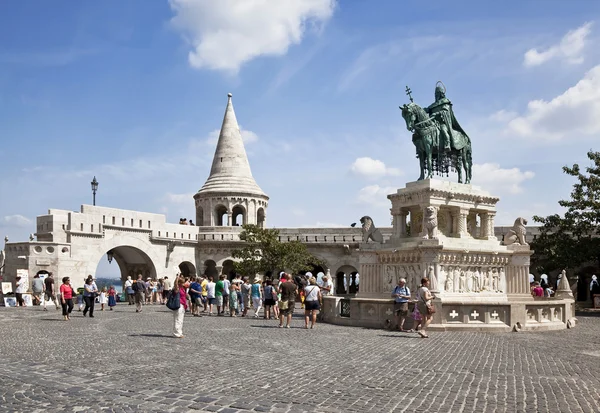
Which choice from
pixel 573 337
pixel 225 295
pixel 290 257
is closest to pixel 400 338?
pixel 573 337

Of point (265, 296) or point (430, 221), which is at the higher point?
point (430, 221)

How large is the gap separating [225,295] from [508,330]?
9.25m

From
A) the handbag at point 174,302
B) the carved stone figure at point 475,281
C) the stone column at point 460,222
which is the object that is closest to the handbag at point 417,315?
the handbag at point 174,302

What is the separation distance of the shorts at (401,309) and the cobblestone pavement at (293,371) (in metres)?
0.59

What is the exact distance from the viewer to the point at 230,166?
39156 millimetres

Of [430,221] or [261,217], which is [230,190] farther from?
[430,221]

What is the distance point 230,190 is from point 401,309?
26.0 meters

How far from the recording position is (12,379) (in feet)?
23.1

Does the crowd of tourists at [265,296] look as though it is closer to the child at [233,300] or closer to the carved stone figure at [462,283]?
the child at [233,300]

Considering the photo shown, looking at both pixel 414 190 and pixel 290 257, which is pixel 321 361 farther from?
pixel 290 257

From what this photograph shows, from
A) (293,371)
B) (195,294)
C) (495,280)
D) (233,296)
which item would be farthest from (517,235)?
(293,371)

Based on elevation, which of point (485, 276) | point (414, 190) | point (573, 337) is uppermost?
point (414, 190)

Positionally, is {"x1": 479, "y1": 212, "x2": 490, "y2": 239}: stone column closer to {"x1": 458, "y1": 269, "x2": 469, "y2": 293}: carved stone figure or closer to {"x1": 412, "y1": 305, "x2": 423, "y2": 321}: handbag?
{"x1": 458, "y1": 269, "x2": 469, "y2": 293}: carved stone figure

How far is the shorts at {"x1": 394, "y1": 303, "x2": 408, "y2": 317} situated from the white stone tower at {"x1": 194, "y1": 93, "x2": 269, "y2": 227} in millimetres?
25724
